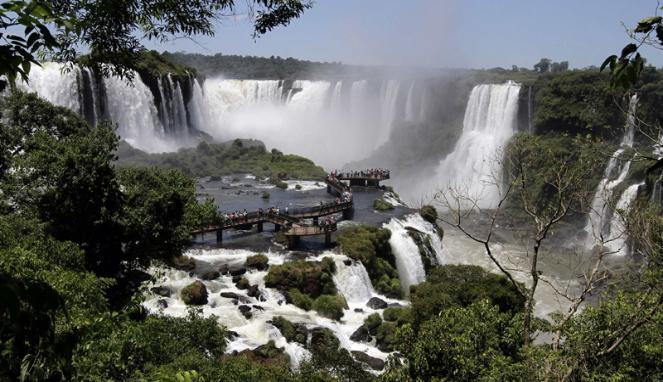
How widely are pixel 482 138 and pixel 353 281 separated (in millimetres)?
34049

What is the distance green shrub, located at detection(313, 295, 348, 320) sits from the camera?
21906 millimetres

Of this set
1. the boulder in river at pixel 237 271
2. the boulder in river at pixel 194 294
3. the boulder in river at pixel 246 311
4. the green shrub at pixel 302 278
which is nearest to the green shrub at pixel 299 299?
the green shrub at pixel 302 278

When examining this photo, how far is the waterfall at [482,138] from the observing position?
171 feet

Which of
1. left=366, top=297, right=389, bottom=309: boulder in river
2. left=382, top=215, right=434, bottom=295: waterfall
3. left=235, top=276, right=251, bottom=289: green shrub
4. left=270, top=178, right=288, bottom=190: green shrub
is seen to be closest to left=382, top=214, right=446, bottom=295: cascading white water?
left=382, top=215, right=434, bottom=295: waterfall

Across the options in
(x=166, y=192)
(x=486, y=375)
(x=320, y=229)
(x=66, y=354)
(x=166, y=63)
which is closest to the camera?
(x=66, y=354)

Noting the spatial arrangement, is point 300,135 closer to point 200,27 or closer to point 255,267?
point 255,267

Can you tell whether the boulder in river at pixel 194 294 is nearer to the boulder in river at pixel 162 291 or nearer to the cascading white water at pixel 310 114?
the boulder in river at pixel 162 291

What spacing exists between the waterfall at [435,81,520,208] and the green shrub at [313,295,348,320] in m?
30.6

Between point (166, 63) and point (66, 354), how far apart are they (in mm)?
62069

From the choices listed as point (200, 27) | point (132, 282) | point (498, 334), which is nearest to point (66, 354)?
point (200, 27)

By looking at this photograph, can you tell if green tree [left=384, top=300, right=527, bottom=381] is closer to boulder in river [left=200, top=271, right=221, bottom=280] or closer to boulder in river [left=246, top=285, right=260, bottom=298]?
boulder in river [left=246, top=285, right=260, bottom=298]

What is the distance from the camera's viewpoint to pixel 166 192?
1678 cm

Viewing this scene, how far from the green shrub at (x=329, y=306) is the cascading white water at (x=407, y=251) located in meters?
5.90

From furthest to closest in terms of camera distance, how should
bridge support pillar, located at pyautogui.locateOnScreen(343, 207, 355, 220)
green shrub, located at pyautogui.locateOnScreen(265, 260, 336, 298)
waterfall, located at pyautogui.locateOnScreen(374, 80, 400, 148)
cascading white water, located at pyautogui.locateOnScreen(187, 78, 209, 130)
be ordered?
waterfall, located at pyautogui.locateOnScreen(374, 80, 400, 148)
cascading white water, located at pyautogui.locateOnScreen(187, 78, 209, 130)
bridge support pillar, located at pyautogui.locateOnScreen(343, 207, 355, 220)
green shrub, located at pyautogui.locateOnScreen(265, 260, 336, 298)
